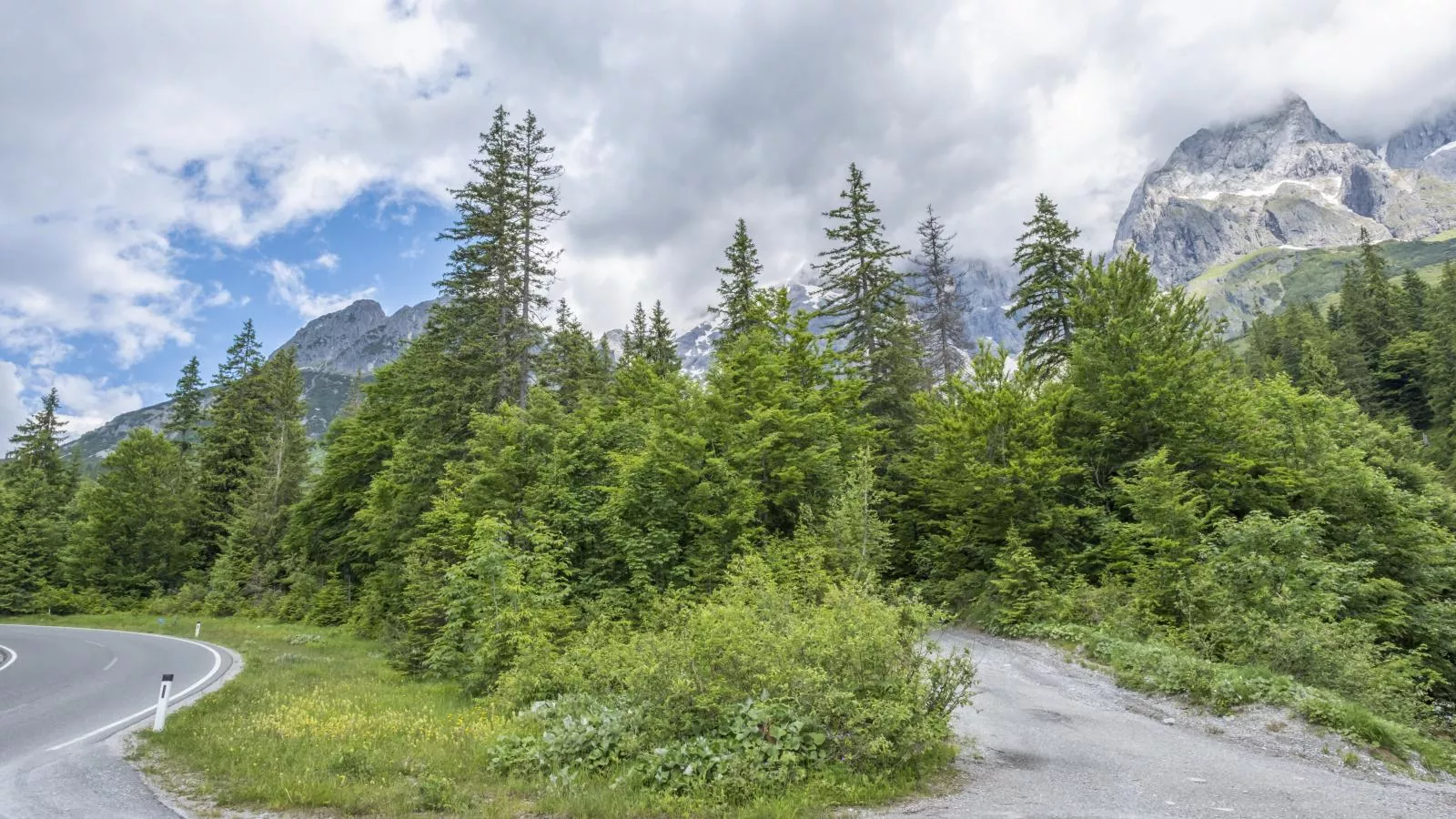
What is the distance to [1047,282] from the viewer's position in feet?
95.9

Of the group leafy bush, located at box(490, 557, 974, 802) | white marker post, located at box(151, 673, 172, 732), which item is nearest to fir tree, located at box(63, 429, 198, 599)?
white marker post, located at box(151, 673, 172, 732)

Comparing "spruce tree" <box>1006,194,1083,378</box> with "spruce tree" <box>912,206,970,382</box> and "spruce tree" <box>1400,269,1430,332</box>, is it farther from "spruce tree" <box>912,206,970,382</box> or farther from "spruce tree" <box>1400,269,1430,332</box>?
"spruce tree" <box>1400,269,1430,332</box>

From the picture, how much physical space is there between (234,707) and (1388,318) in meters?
94.7

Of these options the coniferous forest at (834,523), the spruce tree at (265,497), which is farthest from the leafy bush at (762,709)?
the spruce tree at (265,497)

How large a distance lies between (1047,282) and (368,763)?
29.5 m

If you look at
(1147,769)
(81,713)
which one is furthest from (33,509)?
(1147,769)

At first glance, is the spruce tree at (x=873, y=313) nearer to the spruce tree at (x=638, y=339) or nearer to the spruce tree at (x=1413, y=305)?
the spruce tree at (x=638, y=339)

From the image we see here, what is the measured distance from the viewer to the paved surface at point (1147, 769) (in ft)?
22.6

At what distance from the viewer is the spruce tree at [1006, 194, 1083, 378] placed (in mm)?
28719

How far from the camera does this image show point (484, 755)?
9.26 meters

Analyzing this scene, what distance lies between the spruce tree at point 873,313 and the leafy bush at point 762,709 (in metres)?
20.3

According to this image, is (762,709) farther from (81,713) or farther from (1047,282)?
(1047,282)

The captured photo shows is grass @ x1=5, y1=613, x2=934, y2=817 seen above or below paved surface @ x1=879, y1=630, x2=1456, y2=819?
above

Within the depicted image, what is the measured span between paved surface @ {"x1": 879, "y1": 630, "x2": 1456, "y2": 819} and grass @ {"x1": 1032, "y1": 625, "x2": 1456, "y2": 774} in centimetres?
40
